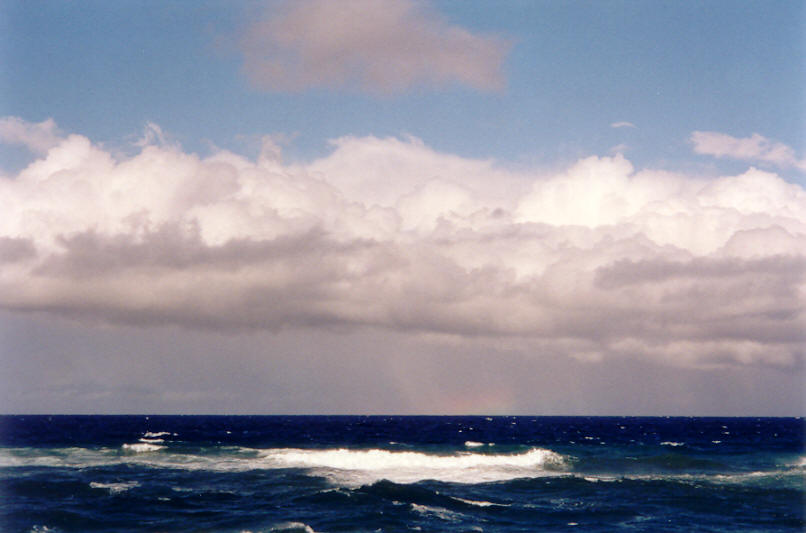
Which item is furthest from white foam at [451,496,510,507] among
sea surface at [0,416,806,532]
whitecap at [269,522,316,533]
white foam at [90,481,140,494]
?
white foam at [90,481,140,494]

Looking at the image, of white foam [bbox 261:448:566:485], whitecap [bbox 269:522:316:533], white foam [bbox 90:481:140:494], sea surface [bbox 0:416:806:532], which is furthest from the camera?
white foam [bbox 261:448:566:485]

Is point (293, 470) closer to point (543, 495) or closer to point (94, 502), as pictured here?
point (94, 502)

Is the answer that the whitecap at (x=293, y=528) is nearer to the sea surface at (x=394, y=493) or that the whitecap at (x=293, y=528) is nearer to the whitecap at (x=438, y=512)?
the sea surface at (x=394, y=493)

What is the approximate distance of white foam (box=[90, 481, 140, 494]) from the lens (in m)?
34.1

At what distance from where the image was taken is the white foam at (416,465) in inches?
1609

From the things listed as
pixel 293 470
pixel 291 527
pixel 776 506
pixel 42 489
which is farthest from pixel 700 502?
pixel 42 489

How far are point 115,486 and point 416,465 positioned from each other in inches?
815

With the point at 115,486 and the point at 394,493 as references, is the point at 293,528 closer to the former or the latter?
the point at 394,493

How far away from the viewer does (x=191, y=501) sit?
1232 inches

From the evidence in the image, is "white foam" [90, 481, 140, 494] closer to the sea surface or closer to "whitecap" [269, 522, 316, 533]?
the sea surface

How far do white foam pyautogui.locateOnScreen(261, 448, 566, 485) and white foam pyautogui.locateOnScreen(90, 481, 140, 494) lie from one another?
10314 millimetres

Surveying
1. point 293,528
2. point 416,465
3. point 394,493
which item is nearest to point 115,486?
point 394,493

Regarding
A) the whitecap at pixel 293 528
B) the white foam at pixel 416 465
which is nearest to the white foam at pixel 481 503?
the white foam at pixel 416 465

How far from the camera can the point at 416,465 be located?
48.7 metres
